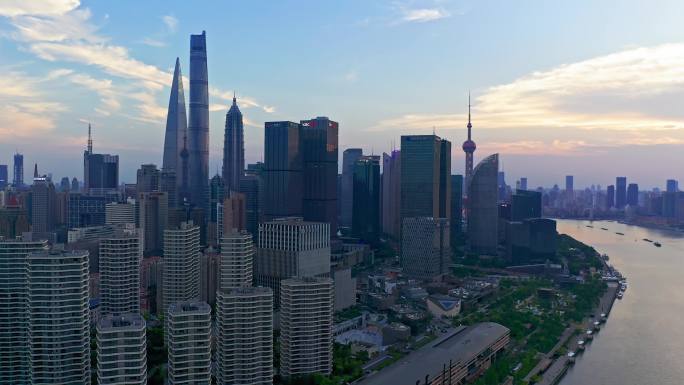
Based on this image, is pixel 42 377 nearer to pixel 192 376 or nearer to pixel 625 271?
pixel 192 376

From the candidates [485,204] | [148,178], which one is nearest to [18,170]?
[148,178]

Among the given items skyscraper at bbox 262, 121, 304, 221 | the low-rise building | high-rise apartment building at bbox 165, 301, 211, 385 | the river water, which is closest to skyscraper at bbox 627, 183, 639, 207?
the river water

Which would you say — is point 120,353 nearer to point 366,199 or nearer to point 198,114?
point 366,199

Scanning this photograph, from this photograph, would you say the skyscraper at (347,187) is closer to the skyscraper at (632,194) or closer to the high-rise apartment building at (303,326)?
the high-rise apartment building at (303,326)

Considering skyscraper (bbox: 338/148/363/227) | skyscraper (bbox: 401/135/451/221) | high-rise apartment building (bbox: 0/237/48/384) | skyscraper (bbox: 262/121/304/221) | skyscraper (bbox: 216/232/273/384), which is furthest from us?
skyscraper (bbox: 338/148/363/227)

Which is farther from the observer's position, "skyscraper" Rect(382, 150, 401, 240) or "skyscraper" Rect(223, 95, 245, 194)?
"skyscraper" Rect(223, 95, 245, 194)

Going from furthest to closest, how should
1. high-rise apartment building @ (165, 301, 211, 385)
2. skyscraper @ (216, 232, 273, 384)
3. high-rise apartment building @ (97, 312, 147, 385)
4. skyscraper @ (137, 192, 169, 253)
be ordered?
skyscraper @ (137, 192, 169, 253)
skyscraper @ (216, 232, 273, 384)
high-rise apartment building @ (165, 301, 211, 385)
high-rise apartment building @ (97, 312, 147, 385)

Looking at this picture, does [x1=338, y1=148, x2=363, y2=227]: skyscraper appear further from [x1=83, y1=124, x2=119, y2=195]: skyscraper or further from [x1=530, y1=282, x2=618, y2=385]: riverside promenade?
[x1=530, y1=282, x2=618, y2=385]: riverside promenade

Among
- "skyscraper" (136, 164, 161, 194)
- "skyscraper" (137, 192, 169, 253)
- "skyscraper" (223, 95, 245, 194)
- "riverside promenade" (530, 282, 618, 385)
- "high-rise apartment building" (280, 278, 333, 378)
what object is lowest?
"riverside promenade" (530, 282, 618, 385)

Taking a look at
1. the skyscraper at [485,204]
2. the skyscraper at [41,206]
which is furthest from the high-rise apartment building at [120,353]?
the skyscraper at [41,206]
